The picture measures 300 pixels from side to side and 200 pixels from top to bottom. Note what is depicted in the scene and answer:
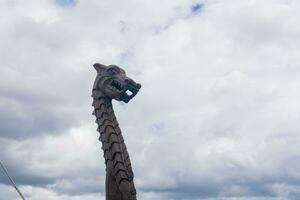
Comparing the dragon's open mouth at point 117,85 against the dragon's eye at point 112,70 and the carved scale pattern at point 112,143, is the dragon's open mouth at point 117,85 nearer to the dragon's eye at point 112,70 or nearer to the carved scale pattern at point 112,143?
the dragon's eye at point 112,70

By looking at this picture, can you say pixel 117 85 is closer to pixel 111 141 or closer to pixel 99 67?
pixel 99 67

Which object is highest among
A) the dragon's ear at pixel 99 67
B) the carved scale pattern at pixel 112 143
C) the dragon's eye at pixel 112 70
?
the dragon's ear at pixel 99 67

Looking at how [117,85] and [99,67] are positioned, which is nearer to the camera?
[117,85]

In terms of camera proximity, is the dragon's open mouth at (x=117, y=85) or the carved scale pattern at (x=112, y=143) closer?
the carved scale pattern at (x=112, y=143)

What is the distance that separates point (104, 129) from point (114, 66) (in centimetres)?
216

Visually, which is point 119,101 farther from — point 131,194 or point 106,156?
point 131,194

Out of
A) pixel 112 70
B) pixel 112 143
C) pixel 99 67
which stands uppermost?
pixel 99 67

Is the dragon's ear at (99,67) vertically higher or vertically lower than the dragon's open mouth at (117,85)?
higher

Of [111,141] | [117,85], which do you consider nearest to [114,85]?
[117,85]

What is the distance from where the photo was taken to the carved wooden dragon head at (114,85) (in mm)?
18453

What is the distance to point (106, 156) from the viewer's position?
1775 cm

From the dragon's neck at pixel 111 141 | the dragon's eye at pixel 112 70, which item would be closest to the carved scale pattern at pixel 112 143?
the dragon's neck at pixel 111 141

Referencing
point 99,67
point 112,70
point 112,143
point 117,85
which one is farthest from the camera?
point 99,67

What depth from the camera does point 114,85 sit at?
18.5 meters
